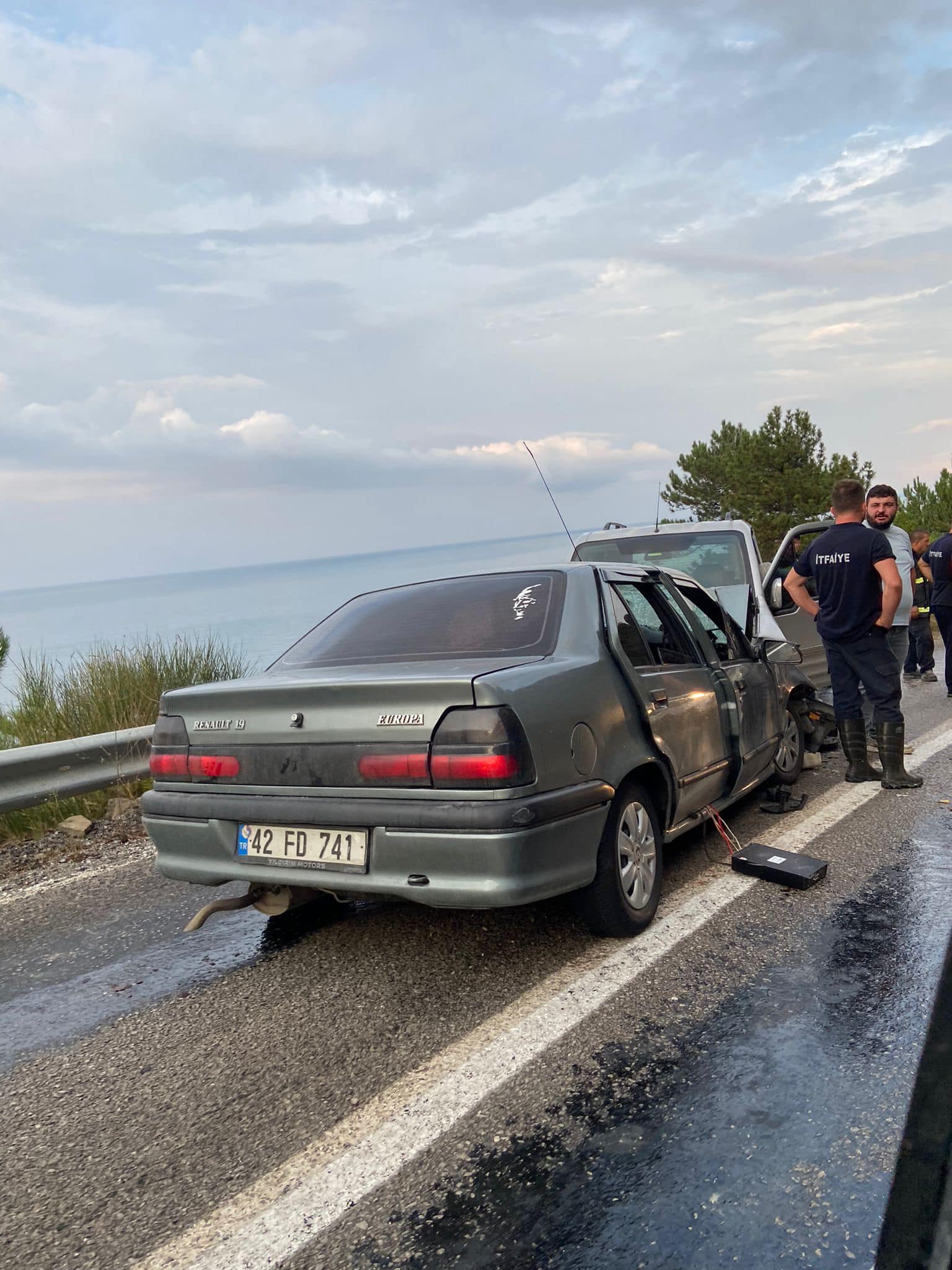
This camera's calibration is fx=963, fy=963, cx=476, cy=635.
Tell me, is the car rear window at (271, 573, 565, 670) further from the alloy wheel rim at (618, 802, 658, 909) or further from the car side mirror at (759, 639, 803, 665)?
the car side mirror at (759, 639, 803, 665)

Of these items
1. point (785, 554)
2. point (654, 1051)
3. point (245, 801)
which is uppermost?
point (785, 554)

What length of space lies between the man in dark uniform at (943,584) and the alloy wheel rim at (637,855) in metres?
7.43

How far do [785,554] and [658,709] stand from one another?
452 cm

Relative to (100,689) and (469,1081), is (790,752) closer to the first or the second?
(469,1081)

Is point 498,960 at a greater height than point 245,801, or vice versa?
point 245,801

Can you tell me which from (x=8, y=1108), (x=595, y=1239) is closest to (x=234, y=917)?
(x=8, y=1108)

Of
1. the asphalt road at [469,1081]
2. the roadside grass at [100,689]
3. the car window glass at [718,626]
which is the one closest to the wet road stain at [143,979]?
the asphalt road at [469,1081]

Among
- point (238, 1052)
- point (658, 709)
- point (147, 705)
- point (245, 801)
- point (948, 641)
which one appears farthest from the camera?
point (948, 641)

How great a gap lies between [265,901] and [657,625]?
84.8 inches

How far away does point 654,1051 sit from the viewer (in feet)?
9.36

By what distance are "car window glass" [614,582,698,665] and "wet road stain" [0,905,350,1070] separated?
1.84m

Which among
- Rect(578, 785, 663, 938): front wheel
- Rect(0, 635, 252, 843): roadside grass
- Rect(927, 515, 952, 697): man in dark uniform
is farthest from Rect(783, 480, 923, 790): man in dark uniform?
Rect(0, 635, 252, 843): roadside grass

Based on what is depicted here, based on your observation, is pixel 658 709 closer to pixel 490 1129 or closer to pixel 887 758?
pixel 490 1129

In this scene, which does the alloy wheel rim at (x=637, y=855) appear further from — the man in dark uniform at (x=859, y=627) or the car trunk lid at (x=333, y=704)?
the man in dark uniform at (x=859, y=627)
